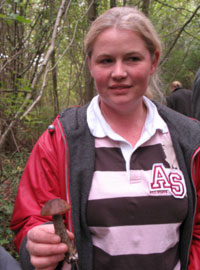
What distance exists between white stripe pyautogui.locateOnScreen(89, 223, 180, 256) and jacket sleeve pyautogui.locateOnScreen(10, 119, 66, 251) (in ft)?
1.05

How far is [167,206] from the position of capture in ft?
4.60

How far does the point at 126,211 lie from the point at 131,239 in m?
0.16

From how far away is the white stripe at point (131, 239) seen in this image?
Answer: 1343 mm

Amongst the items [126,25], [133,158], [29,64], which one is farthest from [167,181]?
[29,64]

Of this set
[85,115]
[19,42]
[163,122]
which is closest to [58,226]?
[85,115]

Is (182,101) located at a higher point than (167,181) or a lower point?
lower

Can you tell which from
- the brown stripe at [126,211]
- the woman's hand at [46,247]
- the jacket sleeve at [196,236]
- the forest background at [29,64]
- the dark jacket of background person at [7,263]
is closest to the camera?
the woman's hand at [46,247]

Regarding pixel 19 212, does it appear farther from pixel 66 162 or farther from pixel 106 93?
pixel 106 93

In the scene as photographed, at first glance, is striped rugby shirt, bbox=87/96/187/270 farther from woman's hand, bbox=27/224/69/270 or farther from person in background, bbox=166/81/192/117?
person in background, bbox=166/81/192/117

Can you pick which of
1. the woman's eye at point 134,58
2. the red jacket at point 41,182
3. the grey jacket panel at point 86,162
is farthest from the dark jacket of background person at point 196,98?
the woman's eye at point 134,58

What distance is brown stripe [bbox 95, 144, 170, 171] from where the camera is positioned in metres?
1.42

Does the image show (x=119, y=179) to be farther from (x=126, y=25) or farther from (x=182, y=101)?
(x=182, y=101)

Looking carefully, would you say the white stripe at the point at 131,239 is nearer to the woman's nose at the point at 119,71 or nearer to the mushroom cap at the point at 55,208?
the mushroom cap at the point at 55,208

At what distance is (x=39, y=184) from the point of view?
134cm
